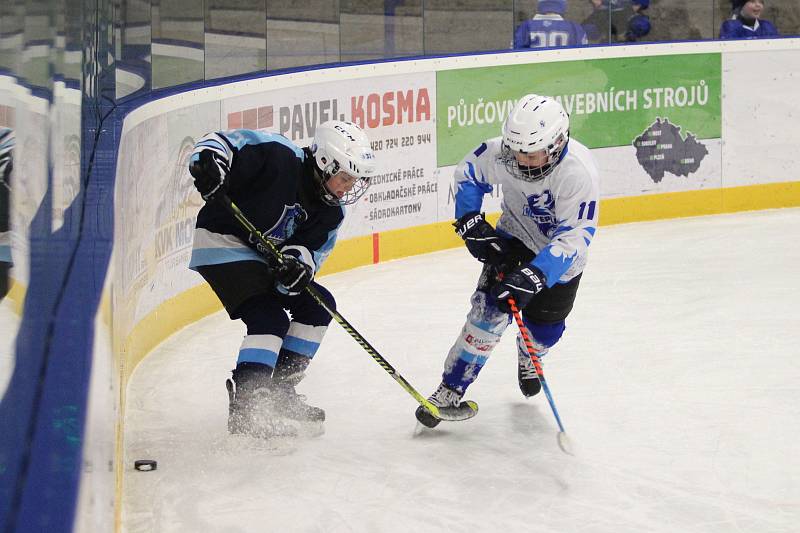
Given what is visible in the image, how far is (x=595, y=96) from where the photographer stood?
7766 mm

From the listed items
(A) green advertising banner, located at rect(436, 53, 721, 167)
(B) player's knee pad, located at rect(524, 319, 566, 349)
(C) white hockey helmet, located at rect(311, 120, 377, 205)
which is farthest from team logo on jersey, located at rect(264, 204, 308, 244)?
(A) green advertising banner, located at rect(436, 53, 721, 167)

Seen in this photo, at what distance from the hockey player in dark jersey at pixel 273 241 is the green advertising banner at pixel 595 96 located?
3.23m

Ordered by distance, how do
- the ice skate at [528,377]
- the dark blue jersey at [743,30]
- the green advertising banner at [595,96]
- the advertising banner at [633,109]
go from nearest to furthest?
the ice skate at [528,377]
the green advertising banner at [595,96]
the advertising banner at [633,109]
the dark blue jersey at [743,30]

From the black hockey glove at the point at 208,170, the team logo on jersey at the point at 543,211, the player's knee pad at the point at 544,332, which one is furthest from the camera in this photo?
the player's knee pad at the point at 544,332

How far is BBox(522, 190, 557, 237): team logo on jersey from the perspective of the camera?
3.79 meters

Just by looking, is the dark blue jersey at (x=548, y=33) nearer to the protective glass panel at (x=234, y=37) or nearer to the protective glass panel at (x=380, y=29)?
the protective glass panel at (x=380, y=29)

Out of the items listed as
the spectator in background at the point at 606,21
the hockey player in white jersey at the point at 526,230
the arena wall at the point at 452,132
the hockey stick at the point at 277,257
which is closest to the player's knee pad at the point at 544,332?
the hockey player in white jersey at the point at 526,230

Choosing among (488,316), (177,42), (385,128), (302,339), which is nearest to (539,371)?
(488,316)

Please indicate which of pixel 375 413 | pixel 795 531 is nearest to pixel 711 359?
pixel 375 413

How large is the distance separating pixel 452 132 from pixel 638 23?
1.87 metres

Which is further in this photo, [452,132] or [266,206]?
[452,132]

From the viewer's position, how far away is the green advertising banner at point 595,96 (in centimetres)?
702

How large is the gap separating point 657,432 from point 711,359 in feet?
3.23

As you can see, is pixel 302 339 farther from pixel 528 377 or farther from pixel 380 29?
pixel 380 29
